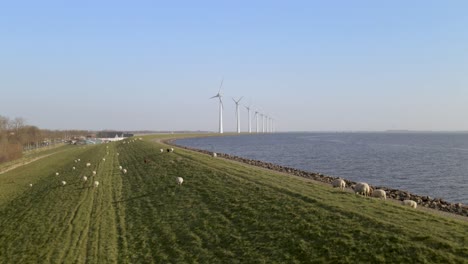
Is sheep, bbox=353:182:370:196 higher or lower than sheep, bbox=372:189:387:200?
higher

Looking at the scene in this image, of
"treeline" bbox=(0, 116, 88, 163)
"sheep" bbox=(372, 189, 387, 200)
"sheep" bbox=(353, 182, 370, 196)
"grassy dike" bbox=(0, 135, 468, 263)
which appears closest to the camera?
"grassy dike" bbox=(0, 135, 468, 263)

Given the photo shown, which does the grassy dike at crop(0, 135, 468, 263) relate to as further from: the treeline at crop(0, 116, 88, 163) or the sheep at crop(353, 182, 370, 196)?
the treeline at crop(0, 116, 88, 163)

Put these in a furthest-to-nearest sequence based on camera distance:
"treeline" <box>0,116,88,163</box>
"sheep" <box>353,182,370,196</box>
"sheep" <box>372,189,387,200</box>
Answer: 1. "treeline" <box>0,116,88,163</box>
2. "sheep" <box>353,182,370,196</box>
3. "sheep" <box>372,189,387,200</box>

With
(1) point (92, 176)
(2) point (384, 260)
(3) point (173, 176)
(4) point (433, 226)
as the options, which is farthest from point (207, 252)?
(1) point (92, 176)

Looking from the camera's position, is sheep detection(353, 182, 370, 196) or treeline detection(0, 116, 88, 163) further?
treeline detection(0, 116, 88, 163)

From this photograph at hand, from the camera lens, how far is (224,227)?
19.9 metres

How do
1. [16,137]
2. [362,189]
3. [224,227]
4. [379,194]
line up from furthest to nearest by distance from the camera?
1. [16,137]
2. [362,189]
3. [379,194]
4. [224,227]

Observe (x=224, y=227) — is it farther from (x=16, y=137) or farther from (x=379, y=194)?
(x=16, y=137)

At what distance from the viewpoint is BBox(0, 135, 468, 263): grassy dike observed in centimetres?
1460

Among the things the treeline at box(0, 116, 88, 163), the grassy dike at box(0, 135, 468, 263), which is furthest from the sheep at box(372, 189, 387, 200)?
the treeline at box(0, 116, 88, 163)

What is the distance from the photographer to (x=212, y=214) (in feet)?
73.7

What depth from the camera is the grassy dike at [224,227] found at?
14.6 metres

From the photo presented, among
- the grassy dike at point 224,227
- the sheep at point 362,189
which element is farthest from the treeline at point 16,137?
the sheep at point 362,189

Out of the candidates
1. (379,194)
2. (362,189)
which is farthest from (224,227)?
(379,194)
